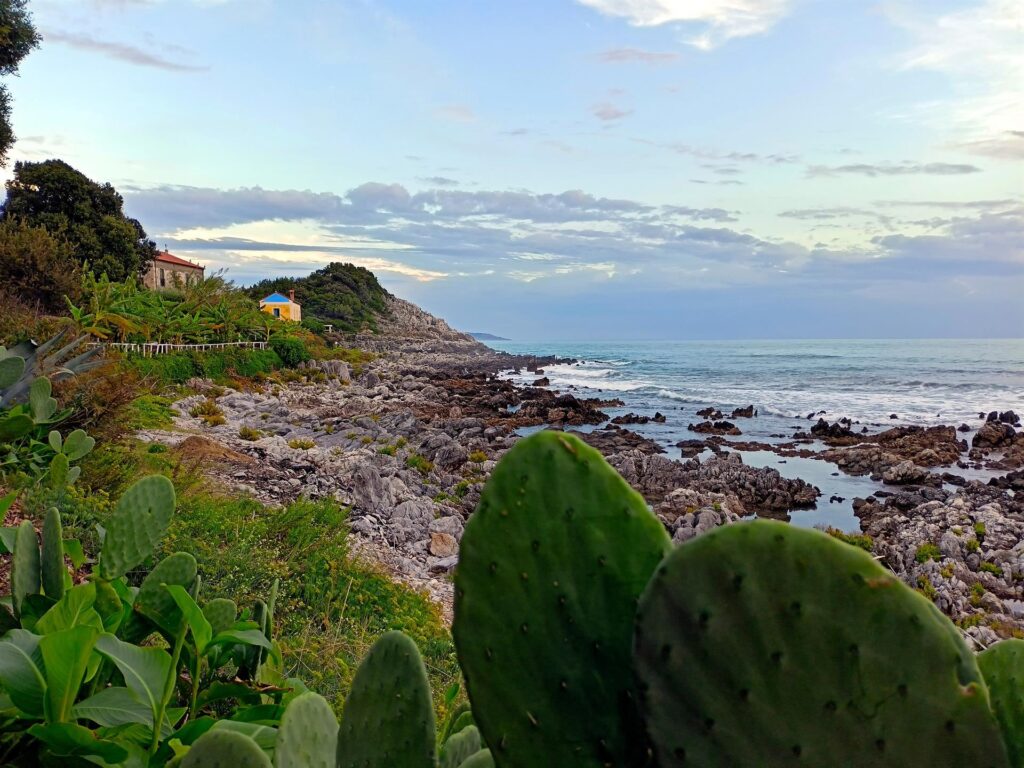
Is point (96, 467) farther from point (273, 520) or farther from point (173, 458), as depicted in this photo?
point (173, 458)

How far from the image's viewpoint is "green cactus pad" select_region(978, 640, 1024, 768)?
0.63 m

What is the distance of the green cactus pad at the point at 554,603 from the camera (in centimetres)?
60

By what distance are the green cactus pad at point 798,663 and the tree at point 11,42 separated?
17799mm

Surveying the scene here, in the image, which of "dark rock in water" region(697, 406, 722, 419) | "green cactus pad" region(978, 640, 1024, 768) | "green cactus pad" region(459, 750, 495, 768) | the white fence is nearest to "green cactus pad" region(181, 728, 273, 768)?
"green cactus pad" region(459, 750, 495, 768)

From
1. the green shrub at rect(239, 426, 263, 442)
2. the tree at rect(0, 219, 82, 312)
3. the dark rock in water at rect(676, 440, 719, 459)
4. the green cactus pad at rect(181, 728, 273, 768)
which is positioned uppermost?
the tree at rect(0, 219, 82, 312)

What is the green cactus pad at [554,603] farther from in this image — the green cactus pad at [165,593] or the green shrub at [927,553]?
the green shrub at [927,553]

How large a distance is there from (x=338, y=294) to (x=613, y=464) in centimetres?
5061

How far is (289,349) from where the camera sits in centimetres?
2600

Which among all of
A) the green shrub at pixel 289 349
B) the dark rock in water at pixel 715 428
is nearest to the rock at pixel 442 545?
the dark rock in water at pixel 715 428

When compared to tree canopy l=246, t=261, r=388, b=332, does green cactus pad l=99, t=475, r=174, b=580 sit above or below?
below

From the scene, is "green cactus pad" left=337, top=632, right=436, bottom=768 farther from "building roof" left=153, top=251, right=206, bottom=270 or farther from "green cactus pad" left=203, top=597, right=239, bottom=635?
"building roof" left=153, top=251, right=206, bottom=270

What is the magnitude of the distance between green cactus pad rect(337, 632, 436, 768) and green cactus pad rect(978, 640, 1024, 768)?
1.69 feet

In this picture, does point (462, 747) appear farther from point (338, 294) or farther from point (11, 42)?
point (338, 294)

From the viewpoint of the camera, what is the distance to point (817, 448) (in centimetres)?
1786
